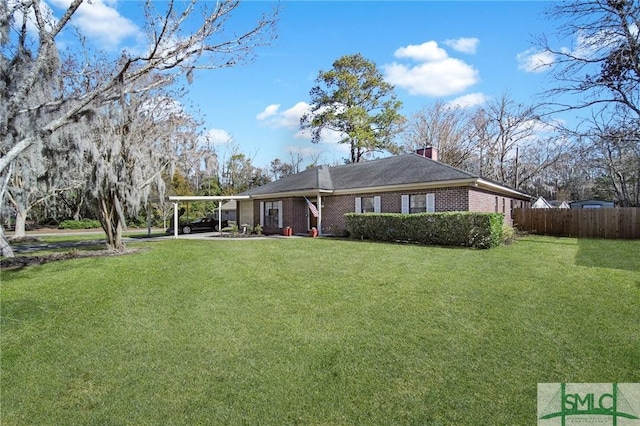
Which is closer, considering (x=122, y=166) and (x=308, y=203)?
(x=122, y=166)

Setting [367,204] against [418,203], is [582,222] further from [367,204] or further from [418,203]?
[367,204]

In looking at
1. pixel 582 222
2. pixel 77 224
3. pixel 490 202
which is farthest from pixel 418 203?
pixel 77 224

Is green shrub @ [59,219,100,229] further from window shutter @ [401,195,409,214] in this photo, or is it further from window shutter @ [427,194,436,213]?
window shutter @ [427,194,436,213]

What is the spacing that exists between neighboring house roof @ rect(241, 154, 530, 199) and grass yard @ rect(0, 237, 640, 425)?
20.8 ft

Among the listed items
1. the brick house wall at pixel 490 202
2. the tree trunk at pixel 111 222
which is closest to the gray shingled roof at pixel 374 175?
the brick house wall at pixel 490 202

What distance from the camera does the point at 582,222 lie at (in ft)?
51.7

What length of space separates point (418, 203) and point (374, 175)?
11.4 ft

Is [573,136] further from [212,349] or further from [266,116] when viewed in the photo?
[266,116]

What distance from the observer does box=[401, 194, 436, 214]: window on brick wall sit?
14.2 meters

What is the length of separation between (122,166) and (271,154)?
130 ft

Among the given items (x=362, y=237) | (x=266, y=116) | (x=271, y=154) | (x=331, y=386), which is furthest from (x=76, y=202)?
(x=331, y=386)

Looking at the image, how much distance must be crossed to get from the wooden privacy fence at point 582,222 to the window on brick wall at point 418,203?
706 cm

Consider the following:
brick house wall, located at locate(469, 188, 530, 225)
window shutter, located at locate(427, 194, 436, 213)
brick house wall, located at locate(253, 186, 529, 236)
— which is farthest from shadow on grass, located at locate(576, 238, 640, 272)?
window shutter, located at locate(427, 194, 436, 213)

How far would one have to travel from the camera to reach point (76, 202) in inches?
1261
